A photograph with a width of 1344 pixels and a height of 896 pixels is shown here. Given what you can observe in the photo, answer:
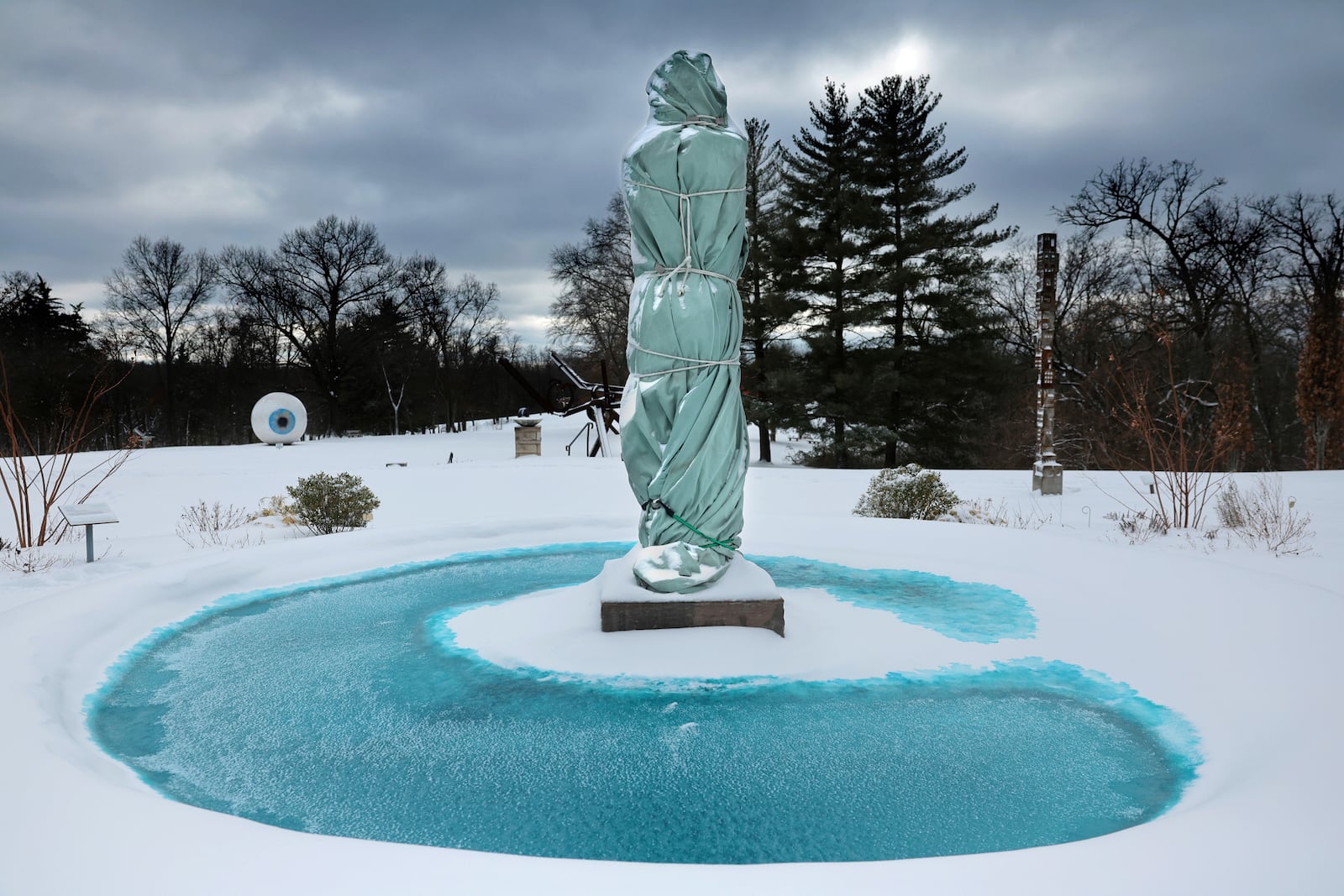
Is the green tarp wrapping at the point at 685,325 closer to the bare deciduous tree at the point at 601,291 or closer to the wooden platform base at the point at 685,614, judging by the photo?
the wooden platform base at the point at 685,614

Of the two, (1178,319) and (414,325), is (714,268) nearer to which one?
(1178,319)

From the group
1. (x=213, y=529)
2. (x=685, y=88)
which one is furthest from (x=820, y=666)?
(x=213, y=529)

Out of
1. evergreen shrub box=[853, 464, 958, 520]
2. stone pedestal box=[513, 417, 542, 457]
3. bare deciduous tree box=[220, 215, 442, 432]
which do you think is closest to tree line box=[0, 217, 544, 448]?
bare deciduous tree box=[220, 215, 442, 432]

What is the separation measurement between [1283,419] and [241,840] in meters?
26.6

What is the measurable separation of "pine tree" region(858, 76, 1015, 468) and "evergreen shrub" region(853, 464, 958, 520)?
397 inches

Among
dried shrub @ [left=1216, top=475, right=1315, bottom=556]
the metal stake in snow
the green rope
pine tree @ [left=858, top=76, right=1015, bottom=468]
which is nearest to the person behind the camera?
the green rope

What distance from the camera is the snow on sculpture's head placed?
12.8 feet

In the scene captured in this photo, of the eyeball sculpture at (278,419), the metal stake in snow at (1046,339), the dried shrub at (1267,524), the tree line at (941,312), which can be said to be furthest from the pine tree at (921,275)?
the eyeball sculpture at (278,419)

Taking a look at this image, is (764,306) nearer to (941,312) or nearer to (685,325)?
(941,312)

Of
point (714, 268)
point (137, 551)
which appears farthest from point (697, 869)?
point (137, 551)

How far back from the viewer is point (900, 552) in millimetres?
6277

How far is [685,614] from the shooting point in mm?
3918

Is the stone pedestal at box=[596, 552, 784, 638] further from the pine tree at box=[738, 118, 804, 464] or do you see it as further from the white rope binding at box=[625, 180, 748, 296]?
the pine tree at box=[738, 118, 804, 464]

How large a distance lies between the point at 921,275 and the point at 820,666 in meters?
16.5
